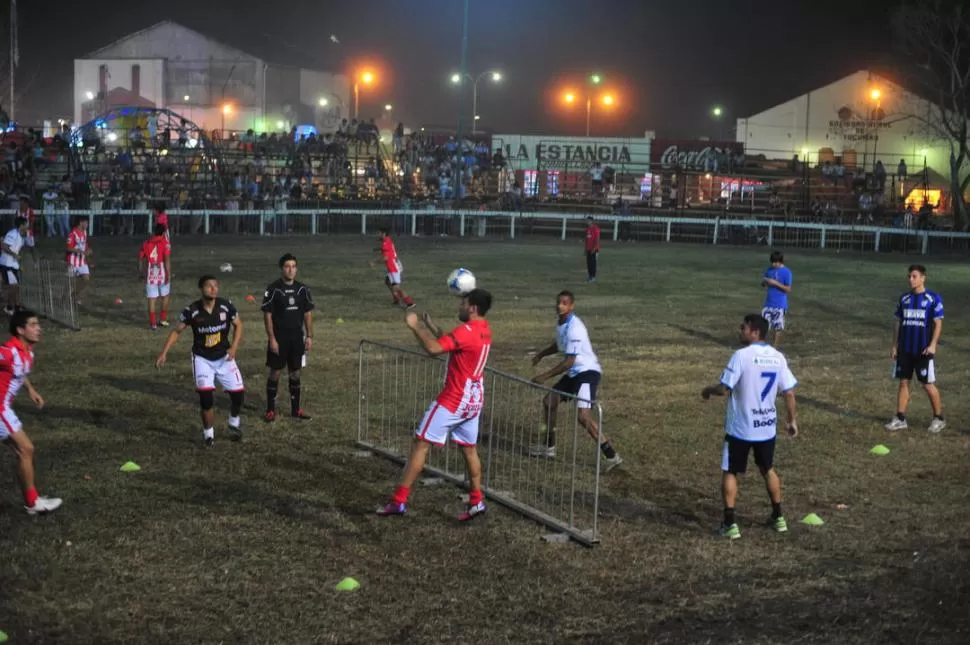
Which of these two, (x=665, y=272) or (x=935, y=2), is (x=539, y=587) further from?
(x=935, y=2)

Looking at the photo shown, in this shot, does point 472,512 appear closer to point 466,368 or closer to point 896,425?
point 466,368

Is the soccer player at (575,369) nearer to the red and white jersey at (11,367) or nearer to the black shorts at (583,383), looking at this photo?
the black shorts at (583,383)

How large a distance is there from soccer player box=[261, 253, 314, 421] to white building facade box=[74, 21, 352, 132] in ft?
197

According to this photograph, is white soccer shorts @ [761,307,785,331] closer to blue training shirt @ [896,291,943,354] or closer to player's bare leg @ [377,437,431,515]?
blue training shirt @ [896,291,943,354]

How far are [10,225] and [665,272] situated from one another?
19.3m

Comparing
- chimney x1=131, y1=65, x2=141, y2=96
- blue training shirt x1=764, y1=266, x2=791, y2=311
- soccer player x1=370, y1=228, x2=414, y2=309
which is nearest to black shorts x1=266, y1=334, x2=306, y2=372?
blue training shirt x1=764, y1=266, x2=791, y2=311

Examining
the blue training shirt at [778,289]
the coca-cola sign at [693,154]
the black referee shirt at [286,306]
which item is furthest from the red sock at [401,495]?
the coca-cola sign at [693,154]

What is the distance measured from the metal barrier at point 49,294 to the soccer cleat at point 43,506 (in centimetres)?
979

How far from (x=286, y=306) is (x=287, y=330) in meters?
0.27

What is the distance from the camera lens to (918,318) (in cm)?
1264

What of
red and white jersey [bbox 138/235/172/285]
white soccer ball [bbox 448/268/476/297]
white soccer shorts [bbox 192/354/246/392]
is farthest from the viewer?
red and white jersey [bbox 138/235/172/285]

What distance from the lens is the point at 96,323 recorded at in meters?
19.0

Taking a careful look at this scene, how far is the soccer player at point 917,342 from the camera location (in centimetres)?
1258

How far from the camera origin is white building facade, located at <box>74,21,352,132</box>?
233 ft
